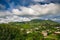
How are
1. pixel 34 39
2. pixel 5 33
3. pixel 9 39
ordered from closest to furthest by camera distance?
pixel 34 39 < pixel 9 39 < pixel 5 33

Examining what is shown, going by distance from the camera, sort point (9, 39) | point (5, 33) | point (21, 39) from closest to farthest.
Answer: point (21, 39) → point (9, 39) → point (5, 33)

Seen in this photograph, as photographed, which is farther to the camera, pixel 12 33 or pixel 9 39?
pixel 12 33

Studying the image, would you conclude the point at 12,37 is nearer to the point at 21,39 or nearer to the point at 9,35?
the point at 9,35

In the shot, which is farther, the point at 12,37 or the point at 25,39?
the point at 12,37

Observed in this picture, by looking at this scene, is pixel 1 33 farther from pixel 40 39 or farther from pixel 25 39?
pixel 40 39

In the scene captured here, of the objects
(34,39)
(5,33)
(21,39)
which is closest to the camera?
(34,39)

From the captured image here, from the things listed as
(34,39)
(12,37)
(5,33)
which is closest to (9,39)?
(12,37)

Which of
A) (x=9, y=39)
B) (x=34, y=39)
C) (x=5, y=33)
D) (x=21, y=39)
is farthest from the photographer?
(x=5, y=33)

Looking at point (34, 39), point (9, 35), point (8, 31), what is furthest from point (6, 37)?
point (34, 39)

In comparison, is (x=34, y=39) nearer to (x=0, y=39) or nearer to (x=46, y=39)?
(x=46, y=39)
